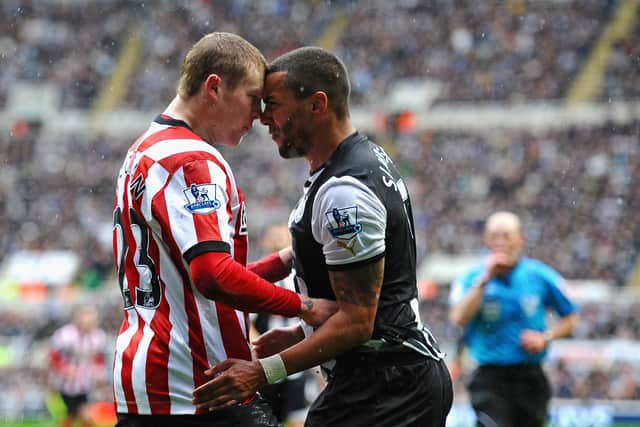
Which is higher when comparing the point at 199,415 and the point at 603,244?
the point at 199,415

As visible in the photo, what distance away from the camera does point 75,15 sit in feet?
117

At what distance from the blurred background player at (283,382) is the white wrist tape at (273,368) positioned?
404 centimetres

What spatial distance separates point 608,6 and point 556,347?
16588mm

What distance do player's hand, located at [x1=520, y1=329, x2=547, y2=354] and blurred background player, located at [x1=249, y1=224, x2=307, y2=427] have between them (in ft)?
5.88

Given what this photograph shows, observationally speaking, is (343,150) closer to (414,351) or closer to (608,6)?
(414,351)

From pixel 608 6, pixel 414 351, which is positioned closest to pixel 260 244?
pixel 608 6

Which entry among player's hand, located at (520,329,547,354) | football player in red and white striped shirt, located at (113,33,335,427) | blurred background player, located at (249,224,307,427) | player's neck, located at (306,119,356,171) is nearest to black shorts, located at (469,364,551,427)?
player's hand, located at (520,329,547,354)

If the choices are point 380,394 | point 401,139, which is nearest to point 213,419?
point 380,394

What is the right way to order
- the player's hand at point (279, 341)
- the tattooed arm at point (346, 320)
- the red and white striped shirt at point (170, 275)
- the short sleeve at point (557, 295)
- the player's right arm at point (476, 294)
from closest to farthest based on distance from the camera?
the red and white striped shirt at point (170, 275) < the tattooed arm at point (346, 320) < the player's hand at point (279, 341) < the player's right arm at point (476, 294) < the short sleeve at point (557, 295)

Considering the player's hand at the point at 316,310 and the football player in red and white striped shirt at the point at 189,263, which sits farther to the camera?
the player's hand at the point at 316,310

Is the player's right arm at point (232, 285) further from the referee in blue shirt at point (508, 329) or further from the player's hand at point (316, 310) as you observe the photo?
the referee in blue shirt at point (508, 329)

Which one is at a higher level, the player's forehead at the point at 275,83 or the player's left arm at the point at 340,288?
the player's forehead at the point at 275,83

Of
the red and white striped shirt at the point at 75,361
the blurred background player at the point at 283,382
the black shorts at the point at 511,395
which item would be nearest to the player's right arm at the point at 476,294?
the black shorts at the point at 511,395

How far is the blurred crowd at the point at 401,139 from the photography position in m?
23.4
